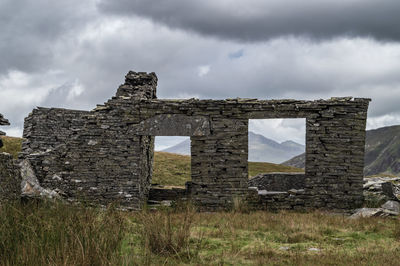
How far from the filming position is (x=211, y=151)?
11.4 meters

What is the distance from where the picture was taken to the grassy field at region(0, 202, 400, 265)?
3.98 metres

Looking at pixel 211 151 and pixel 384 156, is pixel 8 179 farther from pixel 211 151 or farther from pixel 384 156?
pixel 384 156

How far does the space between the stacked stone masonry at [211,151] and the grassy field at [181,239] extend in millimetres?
2202

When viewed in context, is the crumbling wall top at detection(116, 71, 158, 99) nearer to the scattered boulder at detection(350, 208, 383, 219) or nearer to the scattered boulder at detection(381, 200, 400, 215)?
the scattered boulder at detection(350, 208, 383, 219)

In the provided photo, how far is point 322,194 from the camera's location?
1139 centimetres

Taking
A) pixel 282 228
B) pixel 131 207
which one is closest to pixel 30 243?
pixel 282 228

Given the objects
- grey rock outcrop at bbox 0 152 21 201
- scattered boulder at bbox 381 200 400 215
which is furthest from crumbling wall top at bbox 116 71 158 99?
scattered boulder at bbox 381 200 400 215

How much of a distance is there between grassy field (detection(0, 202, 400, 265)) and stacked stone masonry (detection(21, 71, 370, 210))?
2202mm

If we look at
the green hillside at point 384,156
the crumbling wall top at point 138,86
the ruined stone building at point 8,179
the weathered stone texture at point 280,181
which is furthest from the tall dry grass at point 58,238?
the green hillside at point 384,156

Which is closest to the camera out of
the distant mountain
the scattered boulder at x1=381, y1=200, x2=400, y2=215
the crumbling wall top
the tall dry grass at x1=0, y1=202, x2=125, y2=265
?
the tall dry grass at x1=0, y1=202, x2=125, y2=265

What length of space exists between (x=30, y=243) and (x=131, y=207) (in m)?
7.45

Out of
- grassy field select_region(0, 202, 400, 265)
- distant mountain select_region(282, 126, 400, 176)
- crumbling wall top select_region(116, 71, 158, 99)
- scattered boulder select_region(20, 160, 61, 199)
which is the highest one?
distant mountain select_region(282, 126, 400, 176)

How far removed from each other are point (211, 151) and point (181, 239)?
5.91 m

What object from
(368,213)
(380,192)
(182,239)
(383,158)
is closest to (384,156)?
(383,158)
